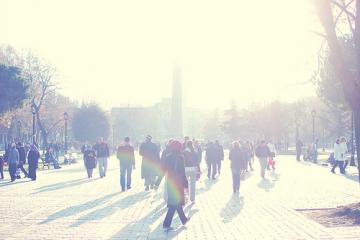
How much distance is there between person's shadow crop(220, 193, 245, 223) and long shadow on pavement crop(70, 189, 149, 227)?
8.67 ft

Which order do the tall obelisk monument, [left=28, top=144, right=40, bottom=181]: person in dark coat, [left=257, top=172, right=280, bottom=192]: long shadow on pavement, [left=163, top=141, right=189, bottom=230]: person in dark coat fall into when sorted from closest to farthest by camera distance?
[left=163, top=141, right=189, bottom=230]: person in dark coat, [left=257, top=172, right=280, bottom=192]: long shadow on pavement, [left=28, top=144, right=40, bottom=181]: person in dark coat, the tall obelisk monument

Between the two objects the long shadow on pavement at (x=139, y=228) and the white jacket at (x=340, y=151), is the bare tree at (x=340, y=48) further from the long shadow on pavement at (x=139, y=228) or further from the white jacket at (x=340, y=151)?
the white jacket at (x=340, y=151)

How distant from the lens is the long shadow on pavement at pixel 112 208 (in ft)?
37.4

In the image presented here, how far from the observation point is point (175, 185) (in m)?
10.4

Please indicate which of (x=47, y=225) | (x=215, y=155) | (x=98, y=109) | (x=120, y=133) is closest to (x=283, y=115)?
(x=98, y=109)

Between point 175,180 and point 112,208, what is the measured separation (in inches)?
131

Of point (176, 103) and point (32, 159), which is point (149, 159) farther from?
point (176, 103)

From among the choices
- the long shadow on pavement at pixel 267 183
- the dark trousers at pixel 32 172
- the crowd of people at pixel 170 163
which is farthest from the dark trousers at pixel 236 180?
the dark trousers at pixel 32 172

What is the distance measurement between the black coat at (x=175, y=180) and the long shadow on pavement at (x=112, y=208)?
82.6 inches

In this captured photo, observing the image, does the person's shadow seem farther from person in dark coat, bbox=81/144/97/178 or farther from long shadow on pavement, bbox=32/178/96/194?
person in dark coat, bbox=81/144/97/178

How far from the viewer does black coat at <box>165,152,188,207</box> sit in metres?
10.3

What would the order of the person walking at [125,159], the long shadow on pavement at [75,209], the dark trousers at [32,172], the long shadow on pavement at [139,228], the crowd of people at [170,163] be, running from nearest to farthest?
the long shadow on pavement at [139,228]
the crowd of people at [170,163]
the long shadow on pavement at [75,209]
the person walking at [125,159]
the dark trousers at [32,172]

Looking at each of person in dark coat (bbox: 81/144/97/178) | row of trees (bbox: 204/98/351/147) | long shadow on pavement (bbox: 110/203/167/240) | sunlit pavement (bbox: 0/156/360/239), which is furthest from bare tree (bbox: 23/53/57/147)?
long shadow on pavement (bbox: 110/203/167/240)

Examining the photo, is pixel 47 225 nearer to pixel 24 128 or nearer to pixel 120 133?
pixel 24 128
